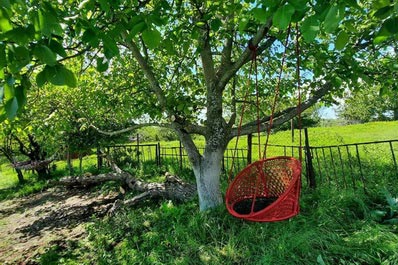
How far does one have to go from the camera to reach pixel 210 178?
464 cm

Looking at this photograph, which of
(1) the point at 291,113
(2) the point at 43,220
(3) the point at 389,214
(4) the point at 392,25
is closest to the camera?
(4) the point at 392,25

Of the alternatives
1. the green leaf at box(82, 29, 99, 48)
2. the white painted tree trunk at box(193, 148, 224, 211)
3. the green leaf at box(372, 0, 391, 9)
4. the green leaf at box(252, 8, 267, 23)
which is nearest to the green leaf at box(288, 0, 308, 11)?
the green leaf at box(252, 8, 267, 23)

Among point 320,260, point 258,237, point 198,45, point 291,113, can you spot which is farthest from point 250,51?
point 320,260

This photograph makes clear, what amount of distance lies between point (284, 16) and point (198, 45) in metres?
2.60

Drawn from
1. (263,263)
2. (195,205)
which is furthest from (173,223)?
(263,263)

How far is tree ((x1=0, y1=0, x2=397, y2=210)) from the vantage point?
3.61 ft

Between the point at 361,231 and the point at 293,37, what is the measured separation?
2841mm

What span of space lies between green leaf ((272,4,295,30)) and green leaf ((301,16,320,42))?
98mm

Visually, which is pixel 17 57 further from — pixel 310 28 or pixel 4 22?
pixel 310 28

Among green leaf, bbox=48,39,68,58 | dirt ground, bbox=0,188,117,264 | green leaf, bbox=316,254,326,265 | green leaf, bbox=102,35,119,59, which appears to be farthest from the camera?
dirt ground, bbox=0,188,117,264

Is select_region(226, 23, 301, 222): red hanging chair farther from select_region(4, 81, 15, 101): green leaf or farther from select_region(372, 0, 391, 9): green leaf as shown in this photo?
select_region(4, 81, 15, 101): green leaf

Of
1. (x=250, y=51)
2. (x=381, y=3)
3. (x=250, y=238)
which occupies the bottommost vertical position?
(x=250, y=238)

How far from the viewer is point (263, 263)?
9.87 feet

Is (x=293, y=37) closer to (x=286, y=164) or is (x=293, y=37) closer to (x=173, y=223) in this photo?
(x=286, y=164)
